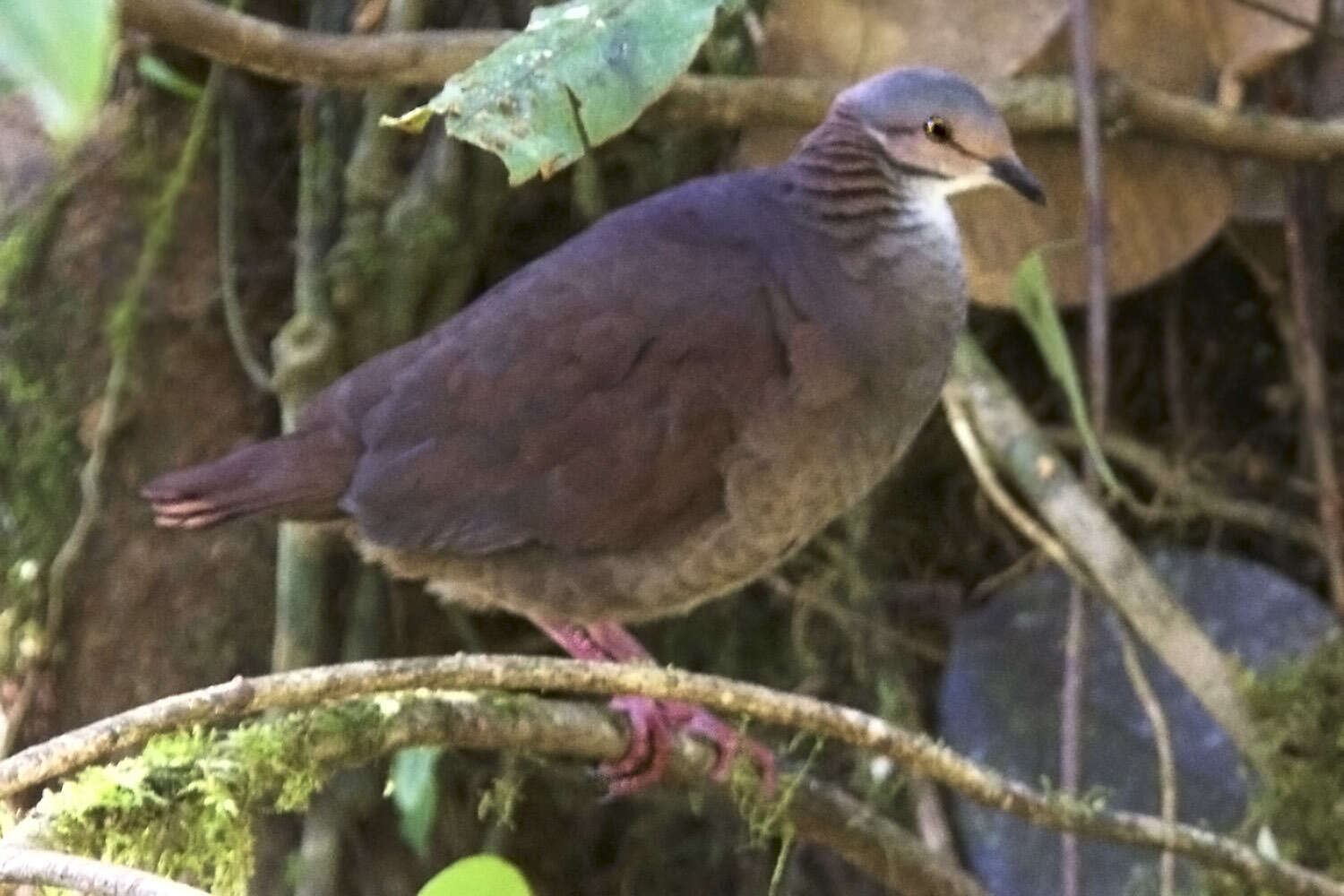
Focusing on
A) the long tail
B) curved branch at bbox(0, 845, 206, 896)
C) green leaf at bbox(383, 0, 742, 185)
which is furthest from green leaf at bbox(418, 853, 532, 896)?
the long tail

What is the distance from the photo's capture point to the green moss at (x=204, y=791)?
0.88 metres

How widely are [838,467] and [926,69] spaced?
40cm

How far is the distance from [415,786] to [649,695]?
0.55 m

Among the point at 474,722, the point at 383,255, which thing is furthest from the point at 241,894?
the point at 383,255

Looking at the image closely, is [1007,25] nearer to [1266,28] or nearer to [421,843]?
[1266,28]

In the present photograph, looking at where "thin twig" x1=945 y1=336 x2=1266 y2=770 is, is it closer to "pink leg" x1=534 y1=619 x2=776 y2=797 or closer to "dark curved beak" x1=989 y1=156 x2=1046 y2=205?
"dark curved beak" x1=989 y1=156 x2=1046 y2=205

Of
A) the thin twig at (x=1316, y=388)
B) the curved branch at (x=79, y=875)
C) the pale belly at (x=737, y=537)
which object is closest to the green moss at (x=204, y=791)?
the curved branch at (x=79, y=875)

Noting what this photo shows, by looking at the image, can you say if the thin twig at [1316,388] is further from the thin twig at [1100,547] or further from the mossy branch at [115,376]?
the mossy branch at [115,376]

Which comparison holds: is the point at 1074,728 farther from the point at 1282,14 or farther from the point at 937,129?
the point at 1282,14

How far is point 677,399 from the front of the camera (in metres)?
1.43

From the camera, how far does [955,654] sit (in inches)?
82.0

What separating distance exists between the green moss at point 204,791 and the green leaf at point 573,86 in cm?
44

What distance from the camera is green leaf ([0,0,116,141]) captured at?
1.18 feet

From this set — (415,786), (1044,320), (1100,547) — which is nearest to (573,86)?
(1044,320)
